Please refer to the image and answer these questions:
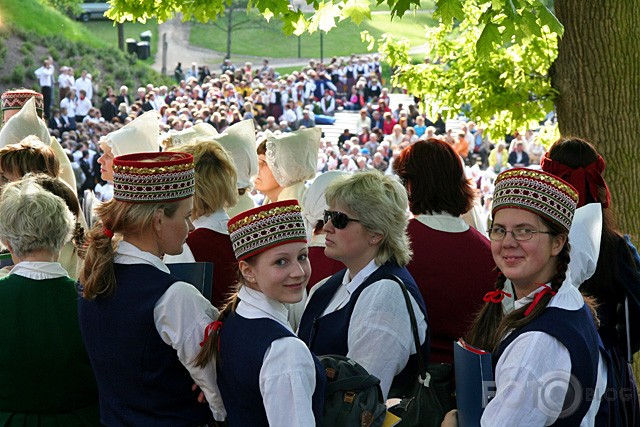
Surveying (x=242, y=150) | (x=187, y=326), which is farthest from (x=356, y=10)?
(x=187, y=326)

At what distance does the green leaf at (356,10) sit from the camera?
505cm

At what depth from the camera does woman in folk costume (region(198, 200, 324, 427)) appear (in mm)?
2855

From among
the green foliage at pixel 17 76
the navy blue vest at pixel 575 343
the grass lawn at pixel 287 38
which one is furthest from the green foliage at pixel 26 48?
the navy blue vest at pixel 575 343

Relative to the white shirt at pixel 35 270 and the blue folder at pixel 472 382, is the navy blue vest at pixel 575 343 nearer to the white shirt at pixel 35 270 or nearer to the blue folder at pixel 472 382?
the blue folder at pixel 472 382

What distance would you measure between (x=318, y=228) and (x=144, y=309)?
5.50 ft

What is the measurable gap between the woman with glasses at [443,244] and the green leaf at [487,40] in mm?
468

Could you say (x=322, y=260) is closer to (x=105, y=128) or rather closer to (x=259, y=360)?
(x=259, y=360)

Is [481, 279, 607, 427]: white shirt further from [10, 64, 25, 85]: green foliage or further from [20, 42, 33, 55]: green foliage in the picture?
[20, 42, 33, 55]: green foliage

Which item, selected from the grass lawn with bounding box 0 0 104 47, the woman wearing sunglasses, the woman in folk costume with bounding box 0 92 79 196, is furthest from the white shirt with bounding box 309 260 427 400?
the grass lawn with bounding box 0 0 104 47

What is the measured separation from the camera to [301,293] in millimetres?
3166

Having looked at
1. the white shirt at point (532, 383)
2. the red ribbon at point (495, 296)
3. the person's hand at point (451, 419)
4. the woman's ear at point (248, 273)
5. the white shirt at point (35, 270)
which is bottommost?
the person's hand at point (451, 419)

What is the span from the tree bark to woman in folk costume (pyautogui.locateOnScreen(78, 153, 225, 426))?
12.9ft

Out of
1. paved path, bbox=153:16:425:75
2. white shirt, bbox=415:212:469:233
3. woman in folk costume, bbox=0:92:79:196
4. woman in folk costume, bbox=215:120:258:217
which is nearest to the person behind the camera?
white shirt, bbox=415:212:469:233

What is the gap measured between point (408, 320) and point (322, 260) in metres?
1.14
